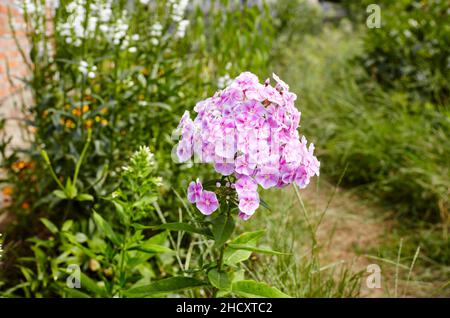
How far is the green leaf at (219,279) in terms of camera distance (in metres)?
1.44

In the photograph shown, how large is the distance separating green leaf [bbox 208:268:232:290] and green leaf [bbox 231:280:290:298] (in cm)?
4

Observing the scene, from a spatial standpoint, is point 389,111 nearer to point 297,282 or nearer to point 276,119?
point 297,282

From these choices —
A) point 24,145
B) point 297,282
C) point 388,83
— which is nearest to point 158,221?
point 297,282

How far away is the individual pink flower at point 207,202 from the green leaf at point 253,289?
25cm

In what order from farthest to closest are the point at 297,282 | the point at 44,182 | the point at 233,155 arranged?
the point at 44,182, the point at 297,282, the point at 233,155

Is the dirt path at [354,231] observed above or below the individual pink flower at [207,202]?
below

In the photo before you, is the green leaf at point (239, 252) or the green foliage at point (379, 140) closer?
the green leaf at point (239, 252)

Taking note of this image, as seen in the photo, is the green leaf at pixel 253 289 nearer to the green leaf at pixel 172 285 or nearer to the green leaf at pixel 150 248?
the green leaf at pixel 172 285

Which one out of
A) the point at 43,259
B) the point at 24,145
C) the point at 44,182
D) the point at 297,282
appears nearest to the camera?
the point at 297,282

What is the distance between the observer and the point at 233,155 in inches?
52.4

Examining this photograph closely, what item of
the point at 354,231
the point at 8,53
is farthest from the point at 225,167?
the point at 8,53

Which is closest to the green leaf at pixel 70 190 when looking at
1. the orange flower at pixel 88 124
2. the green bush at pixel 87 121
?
the green bush at pixel 87 121

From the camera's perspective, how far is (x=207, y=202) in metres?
1.40
